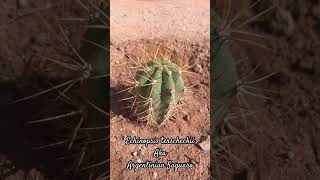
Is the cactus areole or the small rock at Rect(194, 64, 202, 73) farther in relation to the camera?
the small rock at Rect(194, 64, 202, 73)

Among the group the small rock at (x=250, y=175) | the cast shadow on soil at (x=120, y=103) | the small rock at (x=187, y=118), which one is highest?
the cast shadow on soil at (x=120, y=103)

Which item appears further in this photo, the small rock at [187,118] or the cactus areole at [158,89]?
the small rock at [187,118]

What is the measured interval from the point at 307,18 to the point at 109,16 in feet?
2.20

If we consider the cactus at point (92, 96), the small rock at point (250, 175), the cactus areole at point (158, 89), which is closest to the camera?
the cactus areole at point (158, 89)

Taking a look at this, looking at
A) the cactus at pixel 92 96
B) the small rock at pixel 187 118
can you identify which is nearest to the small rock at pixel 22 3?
the cactus at pixel 92 96

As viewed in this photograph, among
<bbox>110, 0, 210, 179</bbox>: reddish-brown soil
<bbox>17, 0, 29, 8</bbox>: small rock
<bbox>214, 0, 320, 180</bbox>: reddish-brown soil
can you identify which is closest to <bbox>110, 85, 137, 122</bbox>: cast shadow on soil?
<bbox>110, 0, 210, 179</bbox>: reddish-brown soil

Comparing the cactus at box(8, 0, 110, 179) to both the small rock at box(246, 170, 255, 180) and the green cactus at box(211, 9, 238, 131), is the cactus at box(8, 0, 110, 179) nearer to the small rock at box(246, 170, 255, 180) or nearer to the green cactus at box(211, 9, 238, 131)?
the green cactus at box(211, 9, 238, 131)

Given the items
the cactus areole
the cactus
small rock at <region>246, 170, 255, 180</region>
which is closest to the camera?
the cactus areole

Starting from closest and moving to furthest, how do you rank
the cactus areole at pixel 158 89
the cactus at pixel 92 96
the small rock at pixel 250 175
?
the cactus areole at pixel 158 89 < the cactus at pixel 92 96 < the small rock at pixel 250 175

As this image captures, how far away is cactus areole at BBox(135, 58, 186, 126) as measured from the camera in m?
1.34

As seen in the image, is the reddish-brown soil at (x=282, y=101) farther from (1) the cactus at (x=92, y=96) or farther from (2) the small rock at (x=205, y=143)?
(1) the cactus at (x=92, y=96)

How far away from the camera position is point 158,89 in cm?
134

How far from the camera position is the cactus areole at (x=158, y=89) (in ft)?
4.39

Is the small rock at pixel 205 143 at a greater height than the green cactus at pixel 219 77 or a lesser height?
lesser
